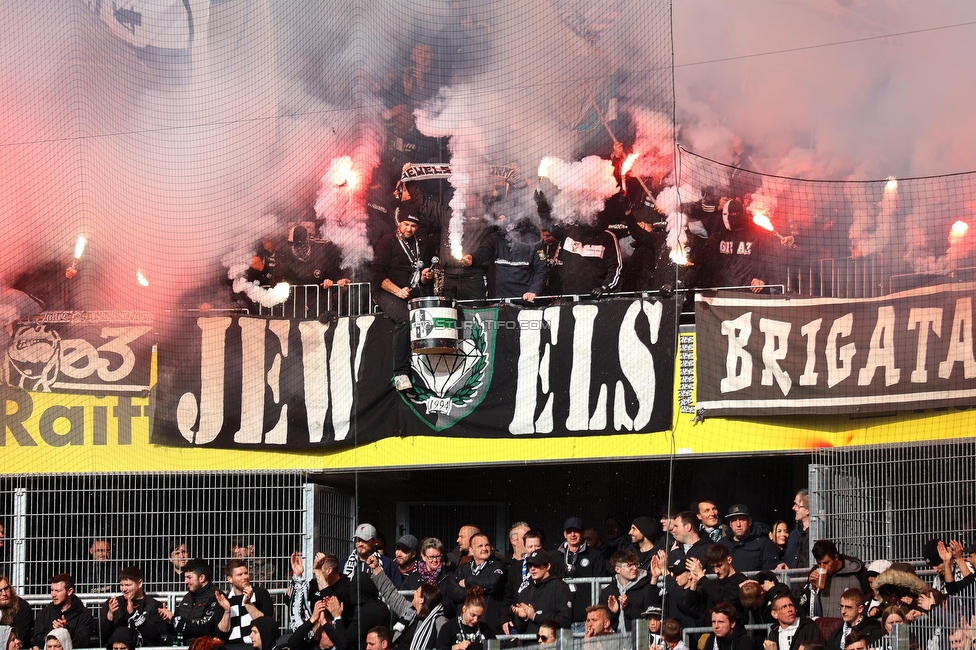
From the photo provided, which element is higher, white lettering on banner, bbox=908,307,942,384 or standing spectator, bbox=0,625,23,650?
white lettering on banner, bbox=908,307,942,384

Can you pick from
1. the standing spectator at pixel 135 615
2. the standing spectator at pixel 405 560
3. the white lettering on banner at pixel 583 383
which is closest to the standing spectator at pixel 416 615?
the standing spectator at pixel 405 560

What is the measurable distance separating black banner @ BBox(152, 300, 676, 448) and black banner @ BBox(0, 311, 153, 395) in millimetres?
284

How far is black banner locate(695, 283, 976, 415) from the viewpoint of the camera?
447 inches

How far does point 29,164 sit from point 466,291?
566 cm

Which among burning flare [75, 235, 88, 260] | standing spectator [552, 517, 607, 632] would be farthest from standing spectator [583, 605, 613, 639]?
burning flare [75, 235, 88, 260]

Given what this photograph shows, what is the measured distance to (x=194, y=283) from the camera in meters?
14.3

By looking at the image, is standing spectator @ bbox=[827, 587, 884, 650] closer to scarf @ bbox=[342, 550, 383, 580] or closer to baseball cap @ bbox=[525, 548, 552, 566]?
baseball cap @ bbox=[525, 548, 552, 566]

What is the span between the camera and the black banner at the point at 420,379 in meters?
12.1

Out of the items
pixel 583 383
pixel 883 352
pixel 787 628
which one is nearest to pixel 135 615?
pixel 583 383

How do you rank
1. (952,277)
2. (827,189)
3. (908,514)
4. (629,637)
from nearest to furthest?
(629,637)
(908,514)
(952,277)
(827,189)

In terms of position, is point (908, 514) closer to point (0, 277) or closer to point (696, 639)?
point (696, 639)

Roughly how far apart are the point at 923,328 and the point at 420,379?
457cm

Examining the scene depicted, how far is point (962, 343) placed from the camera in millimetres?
11211

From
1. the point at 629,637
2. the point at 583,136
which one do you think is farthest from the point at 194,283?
the point at 629,637
